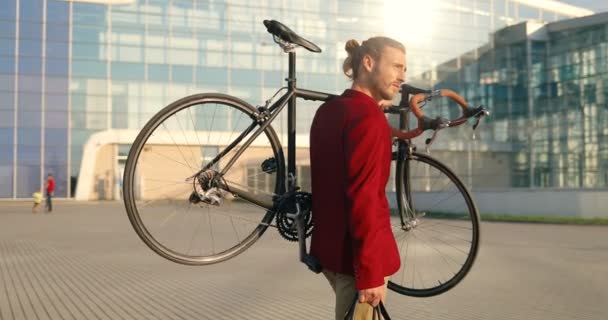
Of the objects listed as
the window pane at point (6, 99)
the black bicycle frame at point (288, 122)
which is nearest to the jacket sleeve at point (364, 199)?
the black bicycle frame at point (288, 122)

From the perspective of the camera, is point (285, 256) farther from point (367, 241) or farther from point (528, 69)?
point (528, 69)

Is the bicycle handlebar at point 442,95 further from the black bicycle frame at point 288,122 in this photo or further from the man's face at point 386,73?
the man's face at point 386,73

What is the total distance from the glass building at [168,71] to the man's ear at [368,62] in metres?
40.1

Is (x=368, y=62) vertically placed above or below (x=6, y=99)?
below

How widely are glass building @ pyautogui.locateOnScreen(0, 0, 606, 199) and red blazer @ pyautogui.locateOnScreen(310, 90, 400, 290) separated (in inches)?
1582

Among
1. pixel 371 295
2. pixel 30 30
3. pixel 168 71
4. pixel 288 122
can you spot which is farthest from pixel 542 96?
pixel 371 295

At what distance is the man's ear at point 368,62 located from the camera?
280cm

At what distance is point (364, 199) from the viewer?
2.49 m

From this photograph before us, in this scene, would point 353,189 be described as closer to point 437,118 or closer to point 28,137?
point 437,118

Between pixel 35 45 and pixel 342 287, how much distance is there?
46.1 meters

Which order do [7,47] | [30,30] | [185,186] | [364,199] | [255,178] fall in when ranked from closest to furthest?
1. [364,199]
2. [185,186]
3. [255,178]
4. [7,47]
5. [30,30]

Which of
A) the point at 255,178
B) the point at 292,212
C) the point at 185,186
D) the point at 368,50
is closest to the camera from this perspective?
the point at 368,50

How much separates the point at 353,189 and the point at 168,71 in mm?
45571

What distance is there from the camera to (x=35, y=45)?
44531mm
